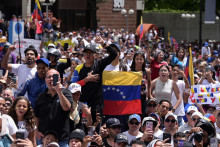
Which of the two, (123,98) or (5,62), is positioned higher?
(5,62)

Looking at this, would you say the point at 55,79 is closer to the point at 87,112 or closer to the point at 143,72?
the point at 87,112

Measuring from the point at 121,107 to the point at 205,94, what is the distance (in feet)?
6.39

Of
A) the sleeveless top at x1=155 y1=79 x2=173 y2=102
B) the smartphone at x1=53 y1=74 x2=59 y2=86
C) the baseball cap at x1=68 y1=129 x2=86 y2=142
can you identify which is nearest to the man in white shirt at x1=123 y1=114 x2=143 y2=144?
the baseball cap at x1=68 y1=129 x2=86 y2=142

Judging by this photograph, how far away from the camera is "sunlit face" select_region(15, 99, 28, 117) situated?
737 centimetres

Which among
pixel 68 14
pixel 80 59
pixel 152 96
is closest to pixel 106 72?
pixel 152 96

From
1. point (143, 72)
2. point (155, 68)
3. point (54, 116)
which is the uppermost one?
point (143, 72)

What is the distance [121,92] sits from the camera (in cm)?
994

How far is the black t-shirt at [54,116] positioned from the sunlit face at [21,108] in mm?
172

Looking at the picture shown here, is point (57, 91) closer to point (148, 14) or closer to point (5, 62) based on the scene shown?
point (5, 62)

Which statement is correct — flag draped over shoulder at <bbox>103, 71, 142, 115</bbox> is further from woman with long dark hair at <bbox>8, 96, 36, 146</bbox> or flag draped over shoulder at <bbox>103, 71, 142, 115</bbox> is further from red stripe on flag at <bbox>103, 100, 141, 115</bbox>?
woman with long dark hair at <bbox>8, 96, 36, 146</bbox>

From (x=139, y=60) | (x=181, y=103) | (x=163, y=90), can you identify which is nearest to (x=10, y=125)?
(x=139, y=60)

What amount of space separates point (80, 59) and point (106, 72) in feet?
19.0

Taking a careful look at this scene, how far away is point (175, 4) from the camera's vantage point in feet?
174

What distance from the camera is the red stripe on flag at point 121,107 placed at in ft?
31.8
